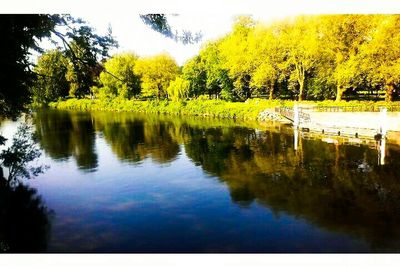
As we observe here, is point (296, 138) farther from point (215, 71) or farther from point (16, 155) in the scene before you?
point (215, 71)

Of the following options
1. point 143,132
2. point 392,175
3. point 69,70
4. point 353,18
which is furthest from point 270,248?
point 353,18

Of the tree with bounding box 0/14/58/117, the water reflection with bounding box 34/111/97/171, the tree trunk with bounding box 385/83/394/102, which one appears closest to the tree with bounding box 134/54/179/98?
the water reflection with bounding box 34/111/97/171

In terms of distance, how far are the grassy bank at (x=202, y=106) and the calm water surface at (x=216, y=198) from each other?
303 inches

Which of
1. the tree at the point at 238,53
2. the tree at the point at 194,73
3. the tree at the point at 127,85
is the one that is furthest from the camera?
the tree at the point at 194,73

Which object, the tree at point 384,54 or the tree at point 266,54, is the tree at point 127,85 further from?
the tree at point 384,54

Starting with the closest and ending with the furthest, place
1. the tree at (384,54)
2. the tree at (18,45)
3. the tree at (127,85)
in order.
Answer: the tree at (18,45), the tree at (384,54), the tree at (127,85)

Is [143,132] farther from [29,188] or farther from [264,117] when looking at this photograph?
[29,188]

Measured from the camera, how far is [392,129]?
1795 centimetres

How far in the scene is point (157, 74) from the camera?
35.5 metres

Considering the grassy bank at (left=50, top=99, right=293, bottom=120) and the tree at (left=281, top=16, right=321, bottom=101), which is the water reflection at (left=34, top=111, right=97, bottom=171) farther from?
the tree at (left=281, top=16, right=321, bottom=101)

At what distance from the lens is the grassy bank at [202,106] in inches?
969

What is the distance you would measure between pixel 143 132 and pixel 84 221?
47.0ft

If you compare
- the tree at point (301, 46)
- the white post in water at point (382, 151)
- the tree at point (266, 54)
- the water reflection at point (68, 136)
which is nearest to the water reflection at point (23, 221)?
A: the water reflection at point (68, 136)
